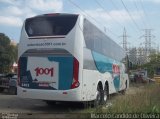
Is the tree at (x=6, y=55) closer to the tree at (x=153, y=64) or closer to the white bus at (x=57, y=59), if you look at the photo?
the tree at (x=153, y=64)

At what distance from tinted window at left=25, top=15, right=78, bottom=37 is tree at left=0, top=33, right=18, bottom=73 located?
1709 inches

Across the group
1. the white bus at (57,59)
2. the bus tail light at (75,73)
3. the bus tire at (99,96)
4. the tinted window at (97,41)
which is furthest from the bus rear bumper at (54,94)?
A: the tinted window at (97,41)

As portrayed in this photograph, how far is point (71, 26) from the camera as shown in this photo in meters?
14.5

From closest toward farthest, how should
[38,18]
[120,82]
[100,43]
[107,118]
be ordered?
[107,118] < [38,18] < [100,43] < [120,82]

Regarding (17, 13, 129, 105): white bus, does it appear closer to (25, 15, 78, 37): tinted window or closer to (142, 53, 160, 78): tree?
(25, 15, 78, 37): tinted window

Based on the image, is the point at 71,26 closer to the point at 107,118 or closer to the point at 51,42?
the point at 51,42

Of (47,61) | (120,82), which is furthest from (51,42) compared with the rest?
(120,82)

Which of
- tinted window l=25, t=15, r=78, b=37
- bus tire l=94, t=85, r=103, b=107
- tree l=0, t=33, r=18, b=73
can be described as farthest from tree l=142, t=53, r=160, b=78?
tinted window l=25, t=15, r=78, b=37

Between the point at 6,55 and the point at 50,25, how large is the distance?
46.5 metres

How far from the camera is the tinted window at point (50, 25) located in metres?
14.6

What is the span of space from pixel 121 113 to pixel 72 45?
444 cm

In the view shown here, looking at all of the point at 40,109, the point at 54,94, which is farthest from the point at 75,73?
the point at 40,109

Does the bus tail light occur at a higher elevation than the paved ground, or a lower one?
higher

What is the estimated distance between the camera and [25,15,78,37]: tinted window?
47.8 ft
